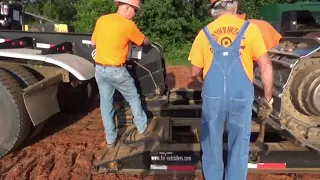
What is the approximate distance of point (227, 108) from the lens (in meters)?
2.70

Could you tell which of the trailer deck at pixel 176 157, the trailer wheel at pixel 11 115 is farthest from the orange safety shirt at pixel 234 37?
the trailer wheel at pixel 11 115

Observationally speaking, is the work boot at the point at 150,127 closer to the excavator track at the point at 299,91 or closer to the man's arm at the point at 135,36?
the man's arm at the point at 135,36

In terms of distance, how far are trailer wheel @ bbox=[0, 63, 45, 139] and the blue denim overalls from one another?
7.94 feet

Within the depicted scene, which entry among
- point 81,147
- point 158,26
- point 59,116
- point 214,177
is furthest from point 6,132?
point 158,26

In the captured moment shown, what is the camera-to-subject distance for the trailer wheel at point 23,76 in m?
4.25

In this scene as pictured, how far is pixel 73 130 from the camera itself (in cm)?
532

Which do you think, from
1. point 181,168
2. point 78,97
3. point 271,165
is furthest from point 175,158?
point 78,97

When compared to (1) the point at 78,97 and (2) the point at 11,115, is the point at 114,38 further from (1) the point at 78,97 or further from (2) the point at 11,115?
(1) the point at 78,97

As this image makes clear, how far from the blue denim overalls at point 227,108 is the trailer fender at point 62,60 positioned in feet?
6.03

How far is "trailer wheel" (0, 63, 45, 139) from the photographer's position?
4.25 metres

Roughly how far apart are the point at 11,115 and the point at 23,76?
0.51m

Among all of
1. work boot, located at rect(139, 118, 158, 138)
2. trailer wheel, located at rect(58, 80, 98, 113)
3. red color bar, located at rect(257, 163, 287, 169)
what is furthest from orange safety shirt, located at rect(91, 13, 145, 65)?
trailer wheel, located at rect(58, 80, 98, 113)

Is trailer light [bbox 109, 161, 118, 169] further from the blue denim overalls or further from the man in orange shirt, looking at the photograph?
the blue denim overalls

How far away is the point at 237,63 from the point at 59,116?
4.09 meters
